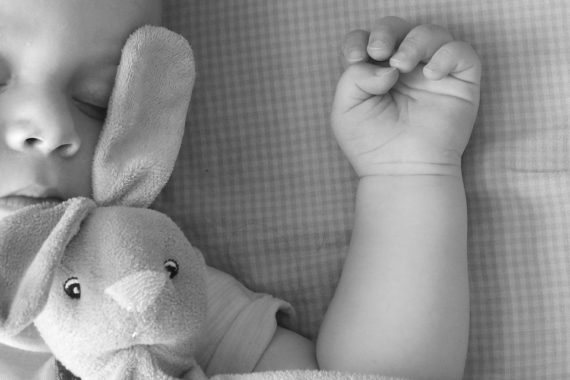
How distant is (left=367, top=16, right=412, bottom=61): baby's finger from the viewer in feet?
3.39

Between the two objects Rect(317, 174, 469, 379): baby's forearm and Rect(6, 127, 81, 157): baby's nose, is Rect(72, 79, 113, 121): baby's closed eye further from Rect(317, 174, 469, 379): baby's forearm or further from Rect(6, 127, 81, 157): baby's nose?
Rect(317, 174, 469, 379): baby's forearm

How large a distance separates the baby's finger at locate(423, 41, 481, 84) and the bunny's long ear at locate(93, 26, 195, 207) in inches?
12.1

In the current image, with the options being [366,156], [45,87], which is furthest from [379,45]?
[45,87]

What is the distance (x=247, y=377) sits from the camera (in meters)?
0.92

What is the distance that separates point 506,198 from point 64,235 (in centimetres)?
59

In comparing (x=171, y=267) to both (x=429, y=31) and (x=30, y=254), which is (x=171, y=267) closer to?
(x=30, y=254)

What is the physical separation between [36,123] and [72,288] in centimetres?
17

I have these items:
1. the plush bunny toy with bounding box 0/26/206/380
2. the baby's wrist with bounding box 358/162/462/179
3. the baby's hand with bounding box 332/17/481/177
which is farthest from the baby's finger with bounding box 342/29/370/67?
the plush bunny toy with bounding box 0/26/206/380

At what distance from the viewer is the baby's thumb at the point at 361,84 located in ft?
3.42

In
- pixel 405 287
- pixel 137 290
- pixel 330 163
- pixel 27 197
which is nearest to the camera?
pixel 137 290

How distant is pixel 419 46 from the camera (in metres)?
1.03

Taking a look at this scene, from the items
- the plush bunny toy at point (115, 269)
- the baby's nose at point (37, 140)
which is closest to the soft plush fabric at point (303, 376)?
the plush bunny toy at point (115, 269)

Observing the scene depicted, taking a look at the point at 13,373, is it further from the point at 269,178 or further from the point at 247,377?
the point at 269,178

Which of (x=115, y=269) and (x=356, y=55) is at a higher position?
(x=356, y=55)
